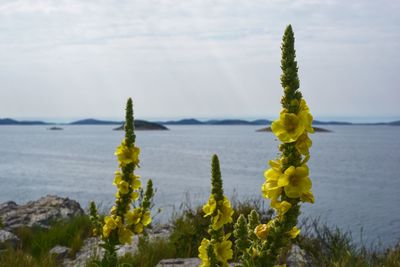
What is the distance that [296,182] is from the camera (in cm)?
286

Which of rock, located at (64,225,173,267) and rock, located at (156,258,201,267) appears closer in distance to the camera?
rock, located at (156,258,201,267)

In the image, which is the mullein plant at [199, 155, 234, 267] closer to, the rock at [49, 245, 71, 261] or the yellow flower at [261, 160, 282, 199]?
the yellow flower at [261, 160, 282, 199]

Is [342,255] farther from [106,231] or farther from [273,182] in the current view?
[273,182]

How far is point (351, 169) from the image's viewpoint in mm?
40812

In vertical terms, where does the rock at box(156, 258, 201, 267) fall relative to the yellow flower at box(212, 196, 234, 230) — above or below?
below

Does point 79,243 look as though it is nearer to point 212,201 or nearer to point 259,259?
point 212,201

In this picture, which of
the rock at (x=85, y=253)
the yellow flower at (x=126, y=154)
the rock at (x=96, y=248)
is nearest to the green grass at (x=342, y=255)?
the rock at (x=96, y=248)

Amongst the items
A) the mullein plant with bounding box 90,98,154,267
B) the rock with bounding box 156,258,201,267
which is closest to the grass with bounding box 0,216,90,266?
the rock with bounding box 156,258,201,267

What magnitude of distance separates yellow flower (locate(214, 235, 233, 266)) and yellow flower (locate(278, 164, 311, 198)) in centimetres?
106

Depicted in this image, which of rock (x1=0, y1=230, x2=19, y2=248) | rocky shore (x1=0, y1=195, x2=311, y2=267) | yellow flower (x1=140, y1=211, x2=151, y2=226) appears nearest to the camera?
yellow flower (x1=140, y1=211, x2=151, y2=226)

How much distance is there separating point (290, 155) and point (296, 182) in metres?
0.15

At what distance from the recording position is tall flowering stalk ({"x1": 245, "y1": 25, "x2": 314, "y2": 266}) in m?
2.83

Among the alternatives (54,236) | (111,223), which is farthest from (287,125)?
(54,236)

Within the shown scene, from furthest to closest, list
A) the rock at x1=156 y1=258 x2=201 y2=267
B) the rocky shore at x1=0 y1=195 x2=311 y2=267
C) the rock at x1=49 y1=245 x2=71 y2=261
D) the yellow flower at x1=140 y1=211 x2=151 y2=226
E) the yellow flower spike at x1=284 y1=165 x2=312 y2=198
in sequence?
the rock at x1=49 y1=245 x2=71 y2=261
the rocky shore at x1=0 y1=195 x2=311 y2=267
the rock at x1=156 y1=258 x2=201 y2=267
the yellow flower at x1=140 y1=211 x2=151 y2=226
the yellow flower spike at x1=284 y1=165 x2=312 y2=198
